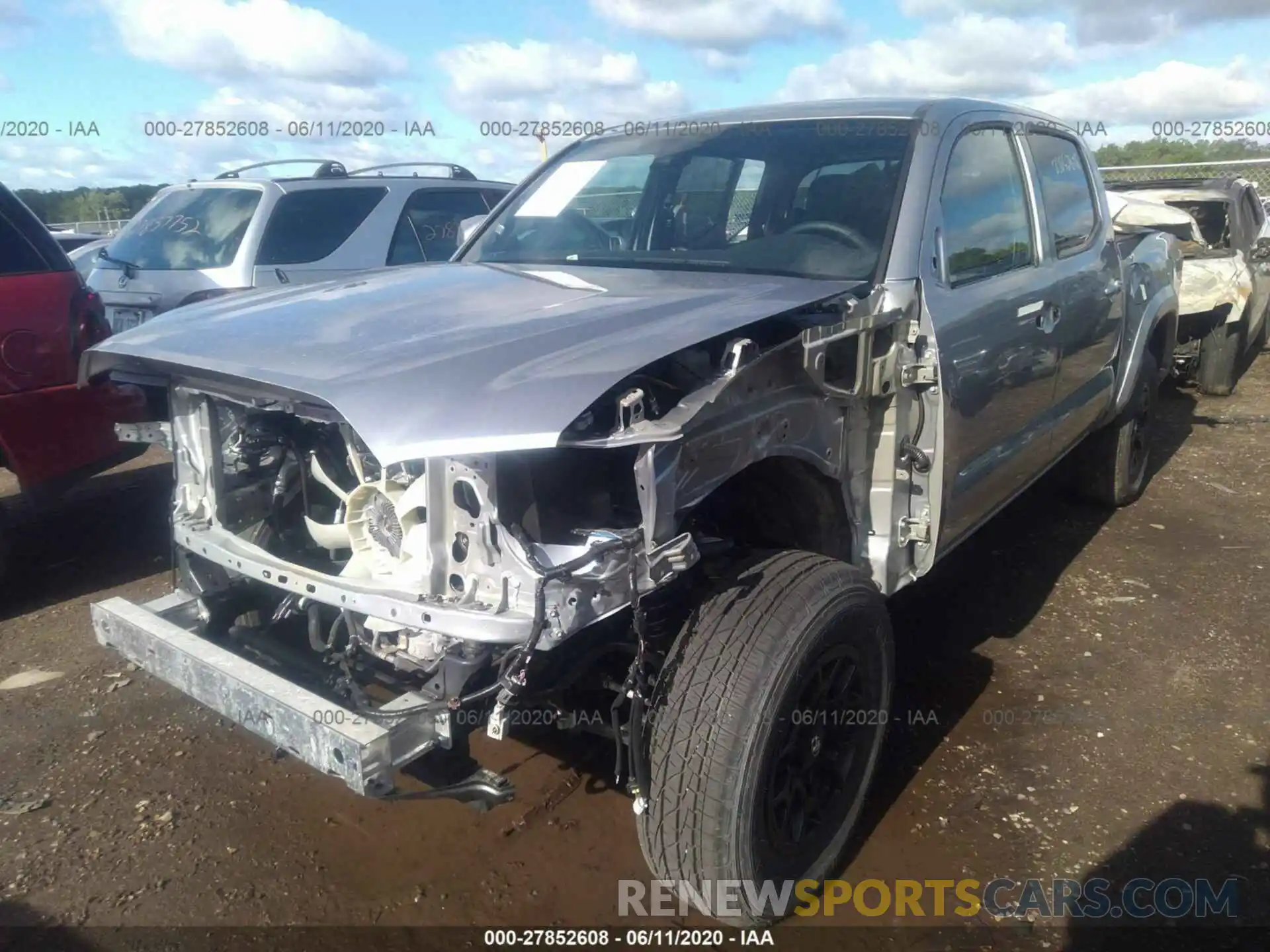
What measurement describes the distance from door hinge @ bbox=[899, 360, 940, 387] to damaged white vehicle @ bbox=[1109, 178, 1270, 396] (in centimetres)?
597

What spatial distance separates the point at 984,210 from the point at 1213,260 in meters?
5.55

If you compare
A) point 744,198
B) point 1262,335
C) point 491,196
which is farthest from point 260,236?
point 1262,335

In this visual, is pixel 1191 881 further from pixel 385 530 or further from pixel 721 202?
pixel 721 202

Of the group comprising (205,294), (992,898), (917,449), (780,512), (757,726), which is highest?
(205,294)

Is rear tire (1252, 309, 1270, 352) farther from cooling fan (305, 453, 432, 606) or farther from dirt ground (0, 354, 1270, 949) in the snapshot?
cooling fan (305, 453, 432, 606)

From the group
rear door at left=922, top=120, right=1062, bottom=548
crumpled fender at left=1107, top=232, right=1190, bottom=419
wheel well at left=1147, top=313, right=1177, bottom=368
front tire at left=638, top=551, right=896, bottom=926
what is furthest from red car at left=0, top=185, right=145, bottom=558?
wheel well at left=1147, top=313, right=1177, bottom=368

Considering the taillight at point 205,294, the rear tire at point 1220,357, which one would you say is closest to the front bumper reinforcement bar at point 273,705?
the taillight at point 205,294

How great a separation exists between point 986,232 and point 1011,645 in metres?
1.64

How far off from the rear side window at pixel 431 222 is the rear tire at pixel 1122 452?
421 centimetres

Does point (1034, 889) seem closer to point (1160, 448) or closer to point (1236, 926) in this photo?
point (1236, 926)

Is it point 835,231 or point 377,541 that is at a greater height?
point 835,231

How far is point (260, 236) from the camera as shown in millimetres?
6086

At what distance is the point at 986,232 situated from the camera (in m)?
3.32

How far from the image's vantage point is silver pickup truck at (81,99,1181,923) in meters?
2.02
